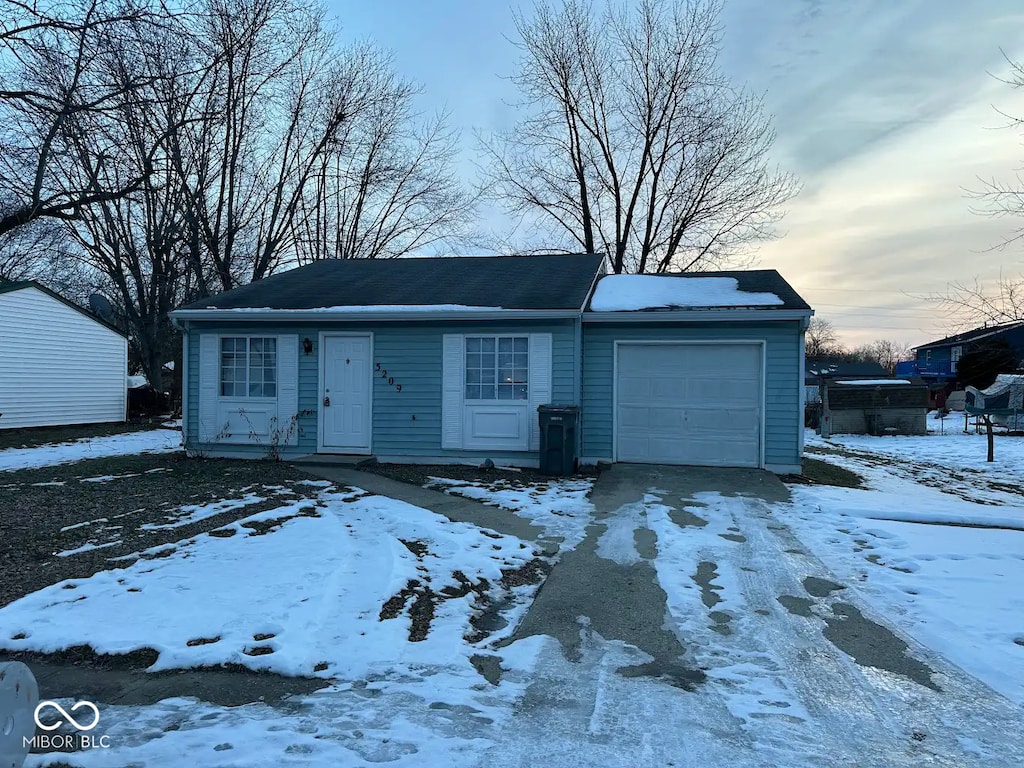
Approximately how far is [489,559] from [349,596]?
1338mm

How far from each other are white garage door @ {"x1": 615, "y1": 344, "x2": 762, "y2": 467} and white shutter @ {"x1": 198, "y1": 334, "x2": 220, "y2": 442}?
693 cm

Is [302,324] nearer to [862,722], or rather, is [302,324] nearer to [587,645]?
[587,645]

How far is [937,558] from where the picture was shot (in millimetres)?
5230

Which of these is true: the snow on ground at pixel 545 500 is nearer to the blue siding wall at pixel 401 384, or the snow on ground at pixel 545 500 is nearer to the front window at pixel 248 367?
the blue siding wall at pixel 401 384

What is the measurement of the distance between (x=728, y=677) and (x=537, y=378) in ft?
22.9

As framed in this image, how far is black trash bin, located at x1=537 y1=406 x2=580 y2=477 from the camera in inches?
368

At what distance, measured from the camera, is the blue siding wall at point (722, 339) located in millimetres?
9625

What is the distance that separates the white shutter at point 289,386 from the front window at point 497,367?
299cm

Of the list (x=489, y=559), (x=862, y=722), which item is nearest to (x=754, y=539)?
(x=489, y=559)

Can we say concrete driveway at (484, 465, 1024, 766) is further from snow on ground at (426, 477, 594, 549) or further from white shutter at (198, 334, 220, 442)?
white shutter at (198, 334, 220, 442)

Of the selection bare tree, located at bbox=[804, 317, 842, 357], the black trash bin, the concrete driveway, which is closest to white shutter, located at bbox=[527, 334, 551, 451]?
the black trash bin

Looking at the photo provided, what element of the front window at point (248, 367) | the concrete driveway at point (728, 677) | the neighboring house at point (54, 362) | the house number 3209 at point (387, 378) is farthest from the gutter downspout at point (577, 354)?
the neighboring house at point (54, 362)

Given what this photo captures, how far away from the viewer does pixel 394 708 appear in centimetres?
286

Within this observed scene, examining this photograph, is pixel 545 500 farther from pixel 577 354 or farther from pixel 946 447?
pixel 946 447
